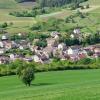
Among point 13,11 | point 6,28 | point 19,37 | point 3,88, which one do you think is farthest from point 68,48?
point 3,88

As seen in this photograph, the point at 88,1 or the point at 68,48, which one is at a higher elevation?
the point at 88,1

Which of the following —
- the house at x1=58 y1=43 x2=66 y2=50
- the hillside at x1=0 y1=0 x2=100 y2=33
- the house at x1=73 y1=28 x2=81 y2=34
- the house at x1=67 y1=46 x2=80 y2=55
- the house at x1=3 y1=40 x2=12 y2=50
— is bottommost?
the house at x1=67 y1=46 x2=80 y2=55

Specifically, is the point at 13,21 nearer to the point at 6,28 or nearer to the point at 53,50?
the point at 6,28

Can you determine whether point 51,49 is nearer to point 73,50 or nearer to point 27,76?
point 73,50

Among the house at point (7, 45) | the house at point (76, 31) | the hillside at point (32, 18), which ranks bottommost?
the house at point (7, 45)

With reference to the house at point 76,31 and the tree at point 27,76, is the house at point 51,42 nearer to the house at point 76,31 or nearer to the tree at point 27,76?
the house at point 76,31

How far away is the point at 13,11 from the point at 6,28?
111 feet

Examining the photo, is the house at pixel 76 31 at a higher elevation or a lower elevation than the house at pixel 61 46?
higher

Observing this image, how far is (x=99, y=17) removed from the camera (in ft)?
452

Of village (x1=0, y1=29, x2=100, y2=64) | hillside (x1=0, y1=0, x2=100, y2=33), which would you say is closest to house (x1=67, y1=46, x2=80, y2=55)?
village (x1=0, y1=29, x2=100, y2=64)

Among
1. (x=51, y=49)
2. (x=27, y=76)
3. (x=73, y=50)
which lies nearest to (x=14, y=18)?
(x=51, y=49)

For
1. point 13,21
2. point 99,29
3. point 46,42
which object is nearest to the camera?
point 46,42

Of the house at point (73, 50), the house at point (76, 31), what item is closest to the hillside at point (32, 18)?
the house at point (76, 31)

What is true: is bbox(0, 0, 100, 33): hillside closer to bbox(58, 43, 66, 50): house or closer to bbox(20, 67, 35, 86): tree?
Answer: bbox(58, 43, 66, 50): house
